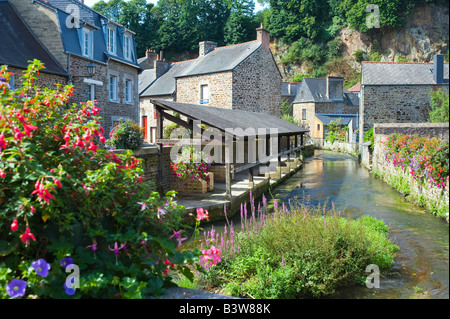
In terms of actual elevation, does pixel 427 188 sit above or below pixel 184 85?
below

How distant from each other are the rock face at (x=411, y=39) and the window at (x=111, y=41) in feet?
130

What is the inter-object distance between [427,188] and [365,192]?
3428 millimetres

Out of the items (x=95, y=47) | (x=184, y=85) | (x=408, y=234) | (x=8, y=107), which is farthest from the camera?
(x=184, y=85)

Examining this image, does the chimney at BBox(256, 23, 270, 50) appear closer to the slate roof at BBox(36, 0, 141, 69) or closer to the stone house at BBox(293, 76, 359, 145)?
the slate roof at BBox(36, 0, 141, 69)

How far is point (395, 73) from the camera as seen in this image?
25844 mm

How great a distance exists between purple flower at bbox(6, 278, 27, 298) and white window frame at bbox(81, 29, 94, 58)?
1468 centimetres

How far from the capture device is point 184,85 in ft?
85.4

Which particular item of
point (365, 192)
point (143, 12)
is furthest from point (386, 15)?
point (365, 192)

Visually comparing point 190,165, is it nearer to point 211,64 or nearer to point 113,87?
point 113,87

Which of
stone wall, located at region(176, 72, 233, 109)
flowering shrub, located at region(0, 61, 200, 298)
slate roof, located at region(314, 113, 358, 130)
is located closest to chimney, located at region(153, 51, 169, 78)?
stone wall, located at region(176, 72, 233, 109)

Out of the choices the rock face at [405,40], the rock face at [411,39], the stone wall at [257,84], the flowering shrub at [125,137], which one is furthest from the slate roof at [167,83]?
the rock face at [411,39]

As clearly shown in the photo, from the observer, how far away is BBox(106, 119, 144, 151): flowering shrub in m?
9.22

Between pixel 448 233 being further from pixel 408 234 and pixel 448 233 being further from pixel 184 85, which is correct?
pixel 184 85
